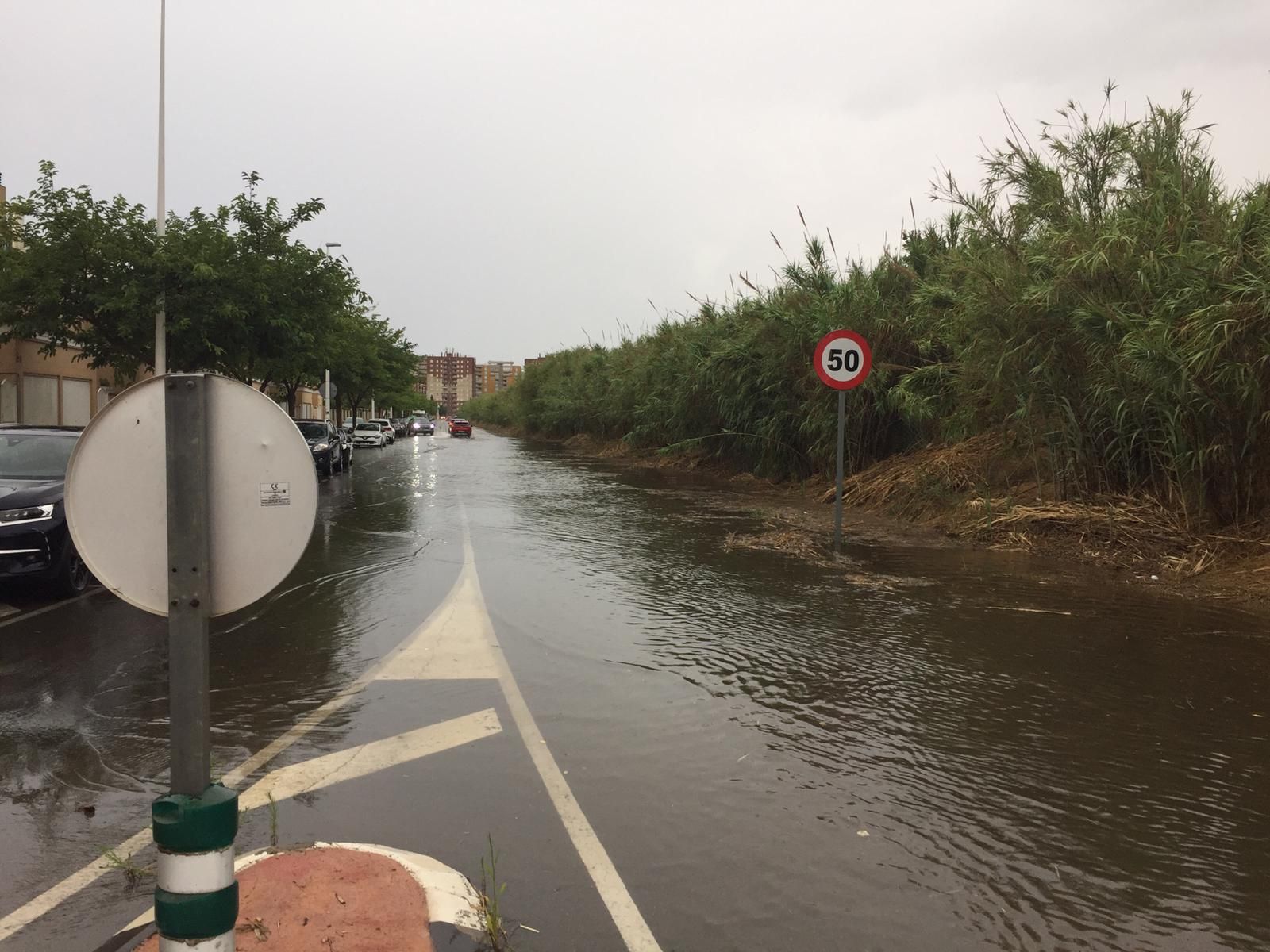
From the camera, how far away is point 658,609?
8.45 metres

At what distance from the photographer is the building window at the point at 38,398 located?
29141mm

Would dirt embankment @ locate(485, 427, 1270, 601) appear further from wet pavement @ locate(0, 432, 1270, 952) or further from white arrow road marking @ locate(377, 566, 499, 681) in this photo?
white arrow road marking @ locate(377, 566, 499, 681)

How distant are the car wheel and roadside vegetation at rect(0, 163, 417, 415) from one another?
12.6 m

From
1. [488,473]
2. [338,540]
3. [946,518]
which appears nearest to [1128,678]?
[946,518]

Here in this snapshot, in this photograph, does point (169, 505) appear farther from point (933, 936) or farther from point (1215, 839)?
point (1215, 839)

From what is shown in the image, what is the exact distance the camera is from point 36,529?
8.66 meters

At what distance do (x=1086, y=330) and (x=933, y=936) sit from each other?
29.8ft

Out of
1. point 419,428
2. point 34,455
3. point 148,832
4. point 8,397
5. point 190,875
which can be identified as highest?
point 8,397

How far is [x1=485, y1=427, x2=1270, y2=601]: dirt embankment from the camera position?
965 centimetres

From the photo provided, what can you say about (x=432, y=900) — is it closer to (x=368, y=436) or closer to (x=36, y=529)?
(x=36, y=529)

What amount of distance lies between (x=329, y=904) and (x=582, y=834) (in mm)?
1096

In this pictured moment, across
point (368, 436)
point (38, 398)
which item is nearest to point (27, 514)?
point (38, 398)

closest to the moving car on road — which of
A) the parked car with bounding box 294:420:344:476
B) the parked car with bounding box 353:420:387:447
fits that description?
the parked car with bounding box 353:420:387:447

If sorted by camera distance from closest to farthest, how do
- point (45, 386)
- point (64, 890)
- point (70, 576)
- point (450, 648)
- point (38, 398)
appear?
point (64, 890) → point (450, 648) → point (70, 576) → point (38, 398) → point (45, 386)
